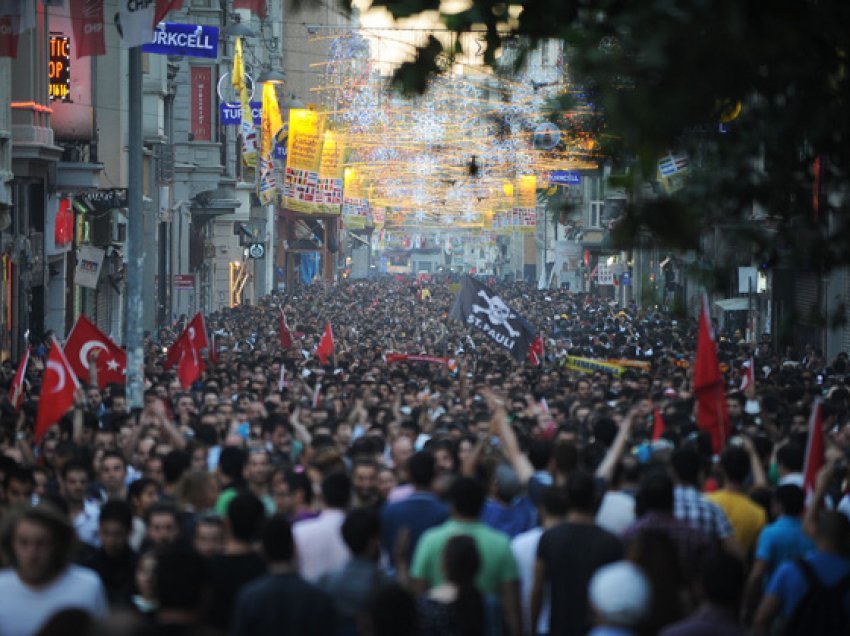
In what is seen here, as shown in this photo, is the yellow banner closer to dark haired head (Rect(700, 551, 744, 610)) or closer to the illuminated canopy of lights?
the illuminated canopy of lights

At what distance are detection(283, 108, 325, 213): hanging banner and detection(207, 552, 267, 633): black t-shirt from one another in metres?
42.4

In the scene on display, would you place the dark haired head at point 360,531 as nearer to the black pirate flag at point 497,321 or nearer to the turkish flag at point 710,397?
the turkish flag at point 710,397

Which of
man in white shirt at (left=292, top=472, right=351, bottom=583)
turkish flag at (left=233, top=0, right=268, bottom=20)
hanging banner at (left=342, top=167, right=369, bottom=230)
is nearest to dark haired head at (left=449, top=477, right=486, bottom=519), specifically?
man in white shirt at (left=292, top=472, right=351, bottom=583)

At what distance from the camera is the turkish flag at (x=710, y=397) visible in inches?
495

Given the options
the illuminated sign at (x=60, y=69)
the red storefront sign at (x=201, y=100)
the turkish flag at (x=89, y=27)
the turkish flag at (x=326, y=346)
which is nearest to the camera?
the turkish flag at (x=89, y=27)

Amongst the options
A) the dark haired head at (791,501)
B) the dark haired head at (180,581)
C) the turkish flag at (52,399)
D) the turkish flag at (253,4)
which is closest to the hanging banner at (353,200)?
the turkish flag at (253,4)

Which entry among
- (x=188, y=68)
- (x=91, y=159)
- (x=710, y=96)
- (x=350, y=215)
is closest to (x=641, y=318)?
(x=188, y=68)

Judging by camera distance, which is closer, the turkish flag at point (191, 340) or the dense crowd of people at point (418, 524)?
the dense crowd of people at point (418, 524)

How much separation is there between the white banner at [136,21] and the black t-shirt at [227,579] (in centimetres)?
1283

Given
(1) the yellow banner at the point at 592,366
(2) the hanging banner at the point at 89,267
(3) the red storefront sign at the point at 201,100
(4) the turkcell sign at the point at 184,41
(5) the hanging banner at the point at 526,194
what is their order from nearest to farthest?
(1) the yellow banner at the point at 592,366 < (4) the turkcell sign at the point at 184,41 < (2) the hanging banner at the point at 89,267 < (3) the red storefront sign at the point at 201,100 < (5) the hanging banner at the point at 526,194

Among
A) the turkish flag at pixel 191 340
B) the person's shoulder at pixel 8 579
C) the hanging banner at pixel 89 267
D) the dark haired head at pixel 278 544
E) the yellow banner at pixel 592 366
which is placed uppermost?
the hanging banner at pixel 89 267

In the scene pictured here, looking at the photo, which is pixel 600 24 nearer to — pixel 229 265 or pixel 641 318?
pixel 641 318

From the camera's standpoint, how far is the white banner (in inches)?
767

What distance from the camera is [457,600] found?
6.86 meters
